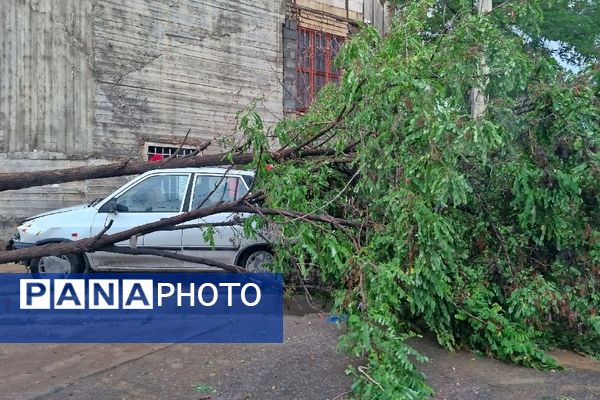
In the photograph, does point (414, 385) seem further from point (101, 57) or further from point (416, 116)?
point (101, 57)

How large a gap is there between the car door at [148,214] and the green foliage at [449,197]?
107 inches

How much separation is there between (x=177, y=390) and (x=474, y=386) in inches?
91.5

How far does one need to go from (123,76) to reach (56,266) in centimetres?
580

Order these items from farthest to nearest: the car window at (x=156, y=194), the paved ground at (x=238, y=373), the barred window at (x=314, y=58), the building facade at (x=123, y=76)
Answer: the barred window at (x=314, y=58) < the building facade at (x=123, y=76) < the car window at (x=156, y=194) < the paved ground at (x=238, y=373)

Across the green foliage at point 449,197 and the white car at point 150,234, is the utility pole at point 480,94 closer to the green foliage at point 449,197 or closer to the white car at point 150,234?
the green foliage at point 449,197

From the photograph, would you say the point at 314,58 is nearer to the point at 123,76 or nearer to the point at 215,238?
the point at 123,76

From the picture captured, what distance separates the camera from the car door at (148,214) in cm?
781

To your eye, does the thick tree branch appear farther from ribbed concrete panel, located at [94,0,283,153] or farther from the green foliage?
ribbed concrete panel, located at [94,0,283,153]

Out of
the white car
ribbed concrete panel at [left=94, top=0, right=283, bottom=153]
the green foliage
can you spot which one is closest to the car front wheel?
the white car

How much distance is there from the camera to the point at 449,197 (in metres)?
4.46

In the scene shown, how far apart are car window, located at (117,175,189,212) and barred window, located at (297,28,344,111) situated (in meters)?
7.84

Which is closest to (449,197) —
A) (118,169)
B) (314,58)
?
(118,169)

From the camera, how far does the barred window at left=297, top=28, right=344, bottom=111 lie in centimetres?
1558

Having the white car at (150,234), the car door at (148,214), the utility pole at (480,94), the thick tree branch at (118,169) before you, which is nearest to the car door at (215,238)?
the white car at (150,234)
